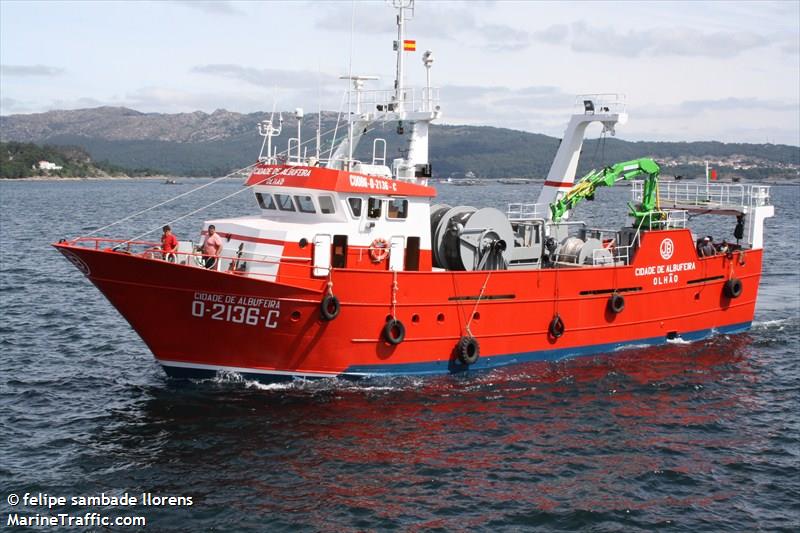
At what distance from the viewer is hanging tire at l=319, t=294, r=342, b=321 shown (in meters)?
17.5

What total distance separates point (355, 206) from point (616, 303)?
7.41 metres

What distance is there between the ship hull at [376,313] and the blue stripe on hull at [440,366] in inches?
1.1

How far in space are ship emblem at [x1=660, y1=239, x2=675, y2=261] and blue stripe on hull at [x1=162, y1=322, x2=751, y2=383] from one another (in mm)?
2262

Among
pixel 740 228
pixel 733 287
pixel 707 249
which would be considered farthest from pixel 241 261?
pixel 740 228

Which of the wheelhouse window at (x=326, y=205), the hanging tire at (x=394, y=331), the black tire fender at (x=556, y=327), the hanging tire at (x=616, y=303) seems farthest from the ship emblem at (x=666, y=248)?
the wheelhouse window at (x=326, y=205)

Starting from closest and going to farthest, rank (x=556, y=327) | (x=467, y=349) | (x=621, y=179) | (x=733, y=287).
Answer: (x=467, y=349), (x=556, y=327), (x=621, y=179), (x=733, y=287)

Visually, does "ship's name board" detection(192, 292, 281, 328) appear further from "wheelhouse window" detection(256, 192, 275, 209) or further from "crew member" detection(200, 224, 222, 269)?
"wheelhouse window" detection(256, 192, 275, 209)

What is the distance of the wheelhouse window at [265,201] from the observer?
19562 mm

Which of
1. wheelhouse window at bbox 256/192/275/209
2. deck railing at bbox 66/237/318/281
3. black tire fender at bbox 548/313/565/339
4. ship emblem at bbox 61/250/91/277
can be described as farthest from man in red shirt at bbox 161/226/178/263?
black tire fender at bbox 548/313/565/339

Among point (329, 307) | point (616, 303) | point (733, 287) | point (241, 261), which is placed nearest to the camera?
point (329, 307)

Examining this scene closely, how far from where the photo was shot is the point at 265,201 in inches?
778

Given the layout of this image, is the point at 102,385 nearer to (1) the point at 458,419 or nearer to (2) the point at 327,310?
(2) the point at 327,310

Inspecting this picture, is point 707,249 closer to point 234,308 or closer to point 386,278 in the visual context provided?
point 386,278

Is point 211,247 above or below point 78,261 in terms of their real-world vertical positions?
above
